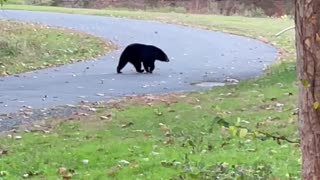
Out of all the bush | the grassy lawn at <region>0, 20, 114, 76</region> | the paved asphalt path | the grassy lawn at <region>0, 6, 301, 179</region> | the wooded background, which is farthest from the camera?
the bush

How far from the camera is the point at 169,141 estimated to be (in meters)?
9.12

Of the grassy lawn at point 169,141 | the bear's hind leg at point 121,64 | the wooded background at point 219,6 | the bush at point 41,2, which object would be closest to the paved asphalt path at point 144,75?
the bear's hind leg at point 121,64

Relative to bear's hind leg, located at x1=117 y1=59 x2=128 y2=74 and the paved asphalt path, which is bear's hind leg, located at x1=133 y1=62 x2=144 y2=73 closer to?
the paved asphalt path

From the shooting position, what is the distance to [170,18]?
38375 millimetres

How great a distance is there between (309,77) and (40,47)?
63.5ft

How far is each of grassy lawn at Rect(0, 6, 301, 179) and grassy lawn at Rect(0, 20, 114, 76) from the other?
6582 millimetres

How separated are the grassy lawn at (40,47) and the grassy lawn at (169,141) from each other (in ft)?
21.6

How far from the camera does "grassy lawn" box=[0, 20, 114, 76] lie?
64.9ft

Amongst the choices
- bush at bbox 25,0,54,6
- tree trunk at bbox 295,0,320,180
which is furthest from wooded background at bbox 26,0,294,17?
tree trunk at bbox 295,0,320,180

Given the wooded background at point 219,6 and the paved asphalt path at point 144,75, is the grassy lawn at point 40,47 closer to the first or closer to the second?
Result: the paved asphalt path at point 144,75

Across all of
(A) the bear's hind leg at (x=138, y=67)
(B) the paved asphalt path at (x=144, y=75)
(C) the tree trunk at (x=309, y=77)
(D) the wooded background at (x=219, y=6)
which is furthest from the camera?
(D) the wooded background at (x=219, y=6)

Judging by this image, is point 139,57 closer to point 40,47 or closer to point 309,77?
point 40,47

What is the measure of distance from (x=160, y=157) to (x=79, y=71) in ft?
36.5

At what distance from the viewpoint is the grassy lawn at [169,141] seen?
24.2 ft
